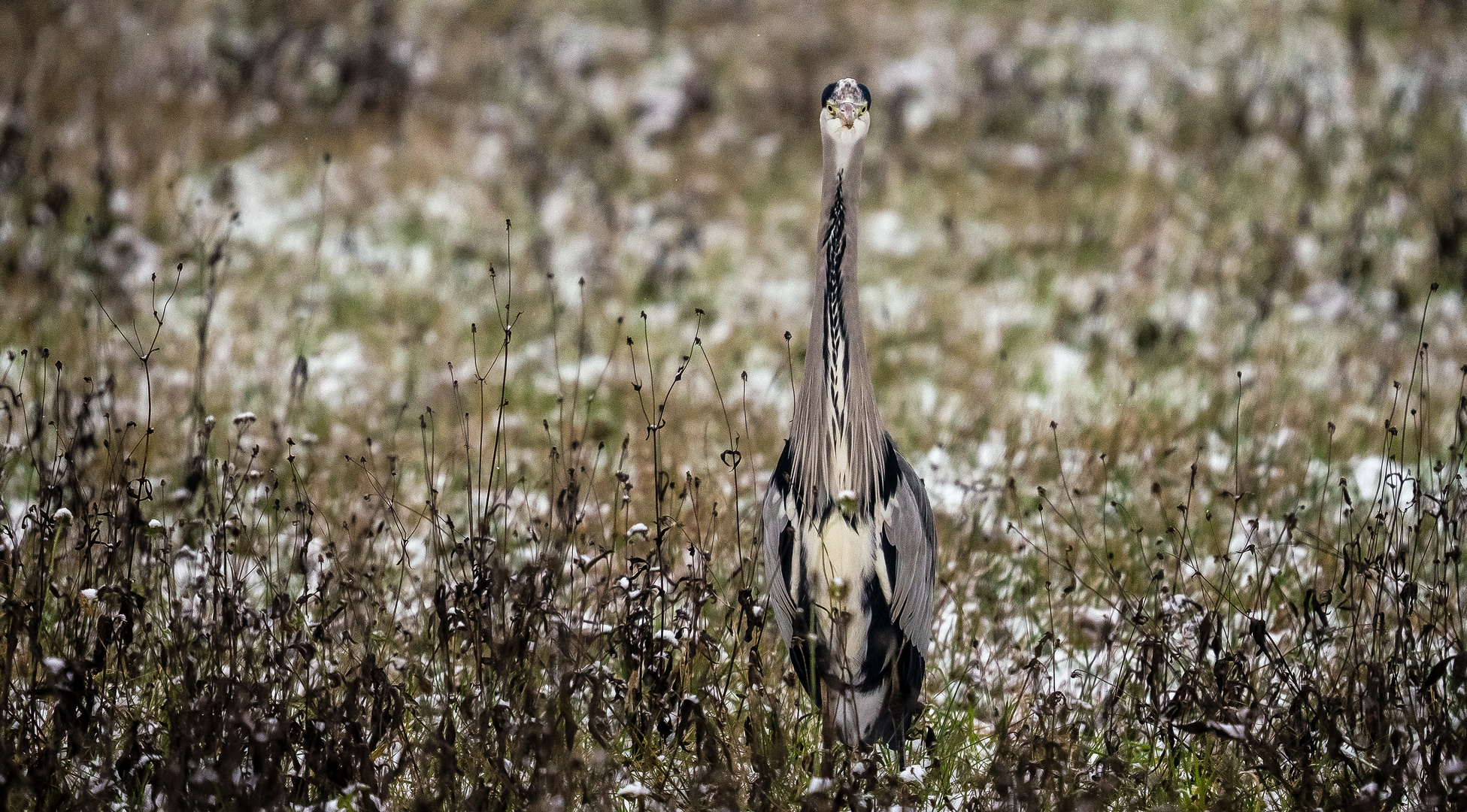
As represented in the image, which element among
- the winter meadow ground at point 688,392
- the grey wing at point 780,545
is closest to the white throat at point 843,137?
the grey wing at point 780,545

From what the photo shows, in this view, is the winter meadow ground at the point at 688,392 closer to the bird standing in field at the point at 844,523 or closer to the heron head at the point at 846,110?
the bird standing in field at the point at 844,523

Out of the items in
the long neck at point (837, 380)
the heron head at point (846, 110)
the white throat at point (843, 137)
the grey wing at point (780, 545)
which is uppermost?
the heron head at point (846, 110)

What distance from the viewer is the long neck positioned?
2.63m

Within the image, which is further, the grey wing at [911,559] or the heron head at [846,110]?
the grey wing at [911,559]

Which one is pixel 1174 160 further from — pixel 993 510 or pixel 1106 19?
pixel 993 510

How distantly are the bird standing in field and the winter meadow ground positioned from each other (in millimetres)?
122

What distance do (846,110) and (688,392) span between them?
2.63 metres

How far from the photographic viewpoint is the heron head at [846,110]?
2613 mm

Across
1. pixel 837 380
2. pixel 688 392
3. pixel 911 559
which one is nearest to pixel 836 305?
pixel 837 380

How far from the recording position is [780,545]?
2.81m

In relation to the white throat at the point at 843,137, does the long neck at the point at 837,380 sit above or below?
below

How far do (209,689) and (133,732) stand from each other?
17 centimetres

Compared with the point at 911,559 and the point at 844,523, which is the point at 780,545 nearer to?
the point at 844,523

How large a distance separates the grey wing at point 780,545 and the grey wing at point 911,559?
8.5 inches
